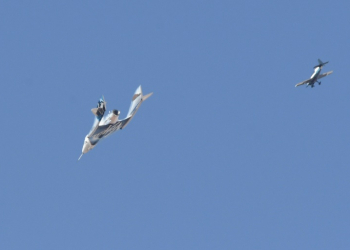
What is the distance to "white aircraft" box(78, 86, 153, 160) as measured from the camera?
146m

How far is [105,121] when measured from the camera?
481ft

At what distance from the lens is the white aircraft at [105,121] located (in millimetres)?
146000

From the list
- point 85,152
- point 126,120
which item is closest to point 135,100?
point 126,120

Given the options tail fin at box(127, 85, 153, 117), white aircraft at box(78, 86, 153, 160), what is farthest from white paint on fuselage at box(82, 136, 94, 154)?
tail fin at box(127, 85, 153, 117)

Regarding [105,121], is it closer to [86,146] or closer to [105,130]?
[105,130]

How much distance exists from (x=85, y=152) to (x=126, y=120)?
11.1 metres

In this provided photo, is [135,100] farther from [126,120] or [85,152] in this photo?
[85,152]

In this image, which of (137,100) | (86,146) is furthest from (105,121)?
(137,100)

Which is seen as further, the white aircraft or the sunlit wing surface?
the sunlit wing surface

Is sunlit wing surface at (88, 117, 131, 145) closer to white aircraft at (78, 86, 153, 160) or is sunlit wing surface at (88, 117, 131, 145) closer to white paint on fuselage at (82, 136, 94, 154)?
white aircraft at (78, 86, 153, 160)

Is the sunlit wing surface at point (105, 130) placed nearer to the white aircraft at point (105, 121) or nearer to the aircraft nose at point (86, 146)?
the white aircraft at point (105, 121)

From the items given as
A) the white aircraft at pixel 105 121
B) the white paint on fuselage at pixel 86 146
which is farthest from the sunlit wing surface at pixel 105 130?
the white paint on fuselage at pixel 86 146

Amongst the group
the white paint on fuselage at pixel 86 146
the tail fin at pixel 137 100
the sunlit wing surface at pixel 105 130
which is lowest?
the white paint on fuselage at pixel 86 146

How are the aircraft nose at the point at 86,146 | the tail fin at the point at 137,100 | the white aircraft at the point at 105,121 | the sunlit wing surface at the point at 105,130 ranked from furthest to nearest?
the tail fin at the point at 137,100 < the aircraft nose at the point at 86,146 < the sunlit wing surface at the point at 105,130 < the white aircraft at the point at 105,121
